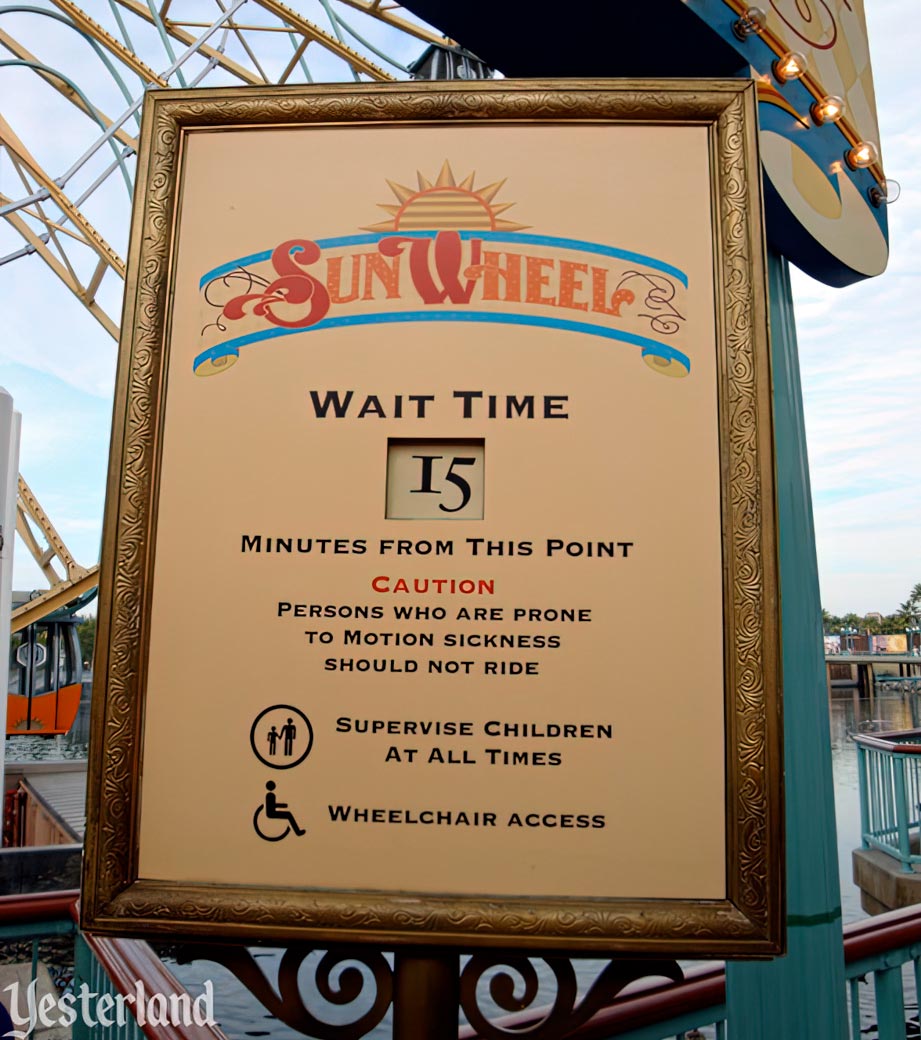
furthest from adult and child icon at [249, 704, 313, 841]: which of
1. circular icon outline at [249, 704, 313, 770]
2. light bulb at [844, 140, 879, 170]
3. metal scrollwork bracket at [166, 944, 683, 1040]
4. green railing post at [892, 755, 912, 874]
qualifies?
Answer: green railing post at [892, 755, 912, 874]

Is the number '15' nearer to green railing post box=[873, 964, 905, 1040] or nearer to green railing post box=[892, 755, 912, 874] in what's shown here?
green railing post box=[873, 964, 905, 1040]

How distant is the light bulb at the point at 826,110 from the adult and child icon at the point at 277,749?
4.39ft

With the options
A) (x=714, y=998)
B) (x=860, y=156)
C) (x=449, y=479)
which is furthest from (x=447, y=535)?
(x=860, y=156)

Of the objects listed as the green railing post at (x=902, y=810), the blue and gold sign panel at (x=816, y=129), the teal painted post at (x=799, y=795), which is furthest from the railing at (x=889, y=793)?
the blue and gold sign panel at (x=816, y=129)

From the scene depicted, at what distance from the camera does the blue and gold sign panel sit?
4.25ft

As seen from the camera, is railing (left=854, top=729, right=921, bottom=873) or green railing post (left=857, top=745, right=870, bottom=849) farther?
green railing post (left=857, top=745, right=870, bottom=849)

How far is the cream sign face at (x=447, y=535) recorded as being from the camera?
695 millimetres

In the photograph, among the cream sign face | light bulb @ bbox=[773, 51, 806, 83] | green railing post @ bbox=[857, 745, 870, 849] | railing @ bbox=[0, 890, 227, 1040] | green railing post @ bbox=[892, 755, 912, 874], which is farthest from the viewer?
green railing post @ bbox=[857, 745, 870, 849]

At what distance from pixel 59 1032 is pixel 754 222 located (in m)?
4.99

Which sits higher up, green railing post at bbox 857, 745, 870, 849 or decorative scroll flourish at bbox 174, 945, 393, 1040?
decorative scroll flourish at bbox 174, 945, 393, 1040

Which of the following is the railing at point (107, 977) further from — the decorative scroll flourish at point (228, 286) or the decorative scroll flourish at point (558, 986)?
the decorative scroll flourish at point (228, 286)

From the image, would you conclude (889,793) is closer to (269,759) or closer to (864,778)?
(864,778)

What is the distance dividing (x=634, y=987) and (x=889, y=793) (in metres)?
5.47

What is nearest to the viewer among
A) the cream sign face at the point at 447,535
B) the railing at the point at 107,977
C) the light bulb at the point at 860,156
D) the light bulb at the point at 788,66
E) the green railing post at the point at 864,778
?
the cream sign face at the point at 447,535
